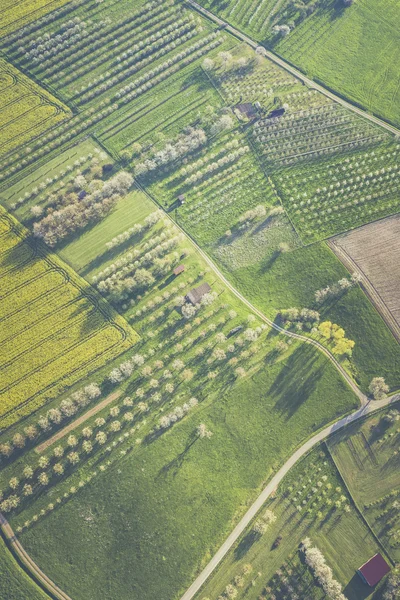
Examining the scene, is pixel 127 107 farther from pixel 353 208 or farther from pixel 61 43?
pixel 353 208

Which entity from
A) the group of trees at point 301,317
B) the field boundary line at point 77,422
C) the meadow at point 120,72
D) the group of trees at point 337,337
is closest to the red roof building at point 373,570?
the group of trees at point 337,337

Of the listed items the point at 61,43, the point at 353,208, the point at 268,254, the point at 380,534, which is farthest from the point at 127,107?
the point at 380,534

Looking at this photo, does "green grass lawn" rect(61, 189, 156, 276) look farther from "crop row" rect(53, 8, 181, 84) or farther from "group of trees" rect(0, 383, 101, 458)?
"crop row" rect(53, 8, 181, 84)

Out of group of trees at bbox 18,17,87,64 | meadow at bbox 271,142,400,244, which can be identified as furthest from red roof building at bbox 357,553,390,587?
group of trees at bbox 18,17,87,64

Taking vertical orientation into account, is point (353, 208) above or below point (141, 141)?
below

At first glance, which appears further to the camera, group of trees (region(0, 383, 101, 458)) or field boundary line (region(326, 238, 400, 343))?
field boundary line (region(326, 238, 400, 343))

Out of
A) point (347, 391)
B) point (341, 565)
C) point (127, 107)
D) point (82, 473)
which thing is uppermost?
point (127, 107)
